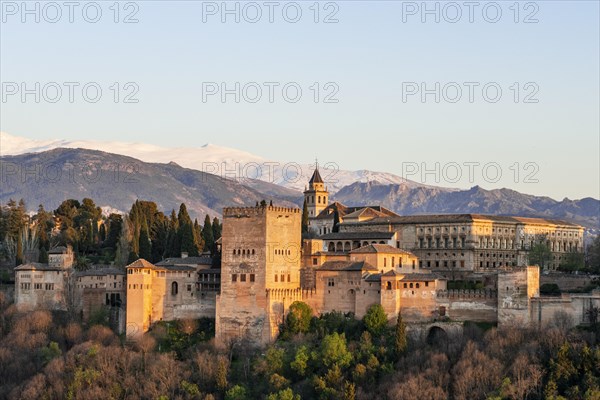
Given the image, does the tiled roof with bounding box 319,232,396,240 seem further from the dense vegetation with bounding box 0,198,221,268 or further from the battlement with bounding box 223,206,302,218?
the dense vegetation with bounding box 0,198,221,268

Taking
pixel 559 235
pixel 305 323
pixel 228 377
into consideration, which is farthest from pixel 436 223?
pixel 228 377

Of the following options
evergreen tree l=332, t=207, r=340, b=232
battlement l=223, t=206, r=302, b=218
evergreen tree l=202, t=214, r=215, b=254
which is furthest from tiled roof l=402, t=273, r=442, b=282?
evergreen tree l=202, t=214, r=215, b=254

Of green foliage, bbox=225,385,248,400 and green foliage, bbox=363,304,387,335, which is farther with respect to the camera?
green foliage, bbox=363,304,387,335

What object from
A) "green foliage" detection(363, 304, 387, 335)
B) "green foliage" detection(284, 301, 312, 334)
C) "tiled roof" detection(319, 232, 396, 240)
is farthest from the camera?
"tiled roof" detection(319, 232, 396, 240)

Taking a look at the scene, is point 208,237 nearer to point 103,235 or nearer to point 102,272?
point 102,272

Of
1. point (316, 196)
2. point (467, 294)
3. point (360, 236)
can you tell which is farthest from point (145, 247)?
point (467, 294)

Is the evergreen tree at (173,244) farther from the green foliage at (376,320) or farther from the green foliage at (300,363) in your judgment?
the green foliage at (376,320)
